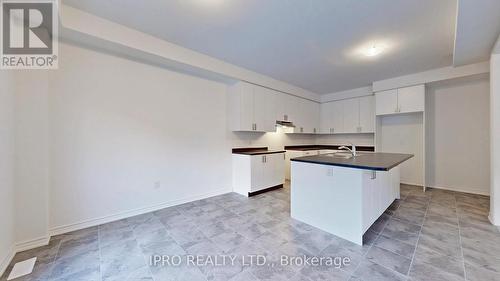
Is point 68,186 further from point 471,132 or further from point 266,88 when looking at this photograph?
point 471,132

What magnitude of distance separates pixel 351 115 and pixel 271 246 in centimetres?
469

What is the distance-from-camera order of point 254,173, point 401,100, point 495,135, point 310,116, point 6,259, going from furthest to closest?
point 310,116, point 401,100, point 254,173, point 495,135, point 6,259

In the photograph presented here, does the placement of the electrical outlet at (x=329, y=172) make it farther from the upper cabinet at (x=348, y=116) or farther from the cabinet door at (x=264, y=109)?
the upper cabinet at (x=348, y=116)

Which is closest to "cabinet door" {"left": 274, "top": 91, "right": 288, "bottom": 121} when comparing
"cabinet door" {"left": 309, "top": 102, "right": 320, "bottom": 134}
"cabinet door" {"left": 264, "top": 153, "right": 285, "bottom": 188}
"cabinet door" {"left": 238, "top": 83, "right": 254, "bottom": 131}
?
"cabinet door" {"left": 238, "top": 83, "right": 254, "bottom": 131}

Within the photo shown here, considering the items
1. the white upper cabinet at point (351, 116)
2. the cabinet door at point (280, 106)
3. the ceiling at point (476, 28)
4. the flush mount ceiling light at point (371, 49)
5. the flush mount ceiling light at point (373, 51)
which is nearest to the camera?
the ceiling at point (476, 28)

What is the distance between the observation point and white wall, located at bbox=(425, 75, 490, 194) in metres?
3.68

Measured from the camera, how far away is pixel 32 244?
1.98 meters

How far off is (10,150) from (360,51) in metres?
4.56

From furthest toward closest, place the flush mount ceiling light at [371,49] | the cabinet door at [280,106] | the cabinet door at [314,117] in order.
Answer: the cabinet door at [314,117], the cabinet door at [280,106], the flush mount ceiling light at [371,49]

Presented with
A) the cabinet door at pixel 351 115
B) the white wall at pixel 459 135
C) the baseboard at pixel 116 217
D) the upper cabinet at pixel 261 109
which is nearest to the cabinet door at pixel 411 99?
the white wall at pixel 459 135

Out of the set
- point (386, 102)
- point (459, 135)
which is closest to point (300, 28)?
point (386, 102)

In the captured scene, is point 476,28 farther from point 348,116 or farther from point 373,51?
point 348,116

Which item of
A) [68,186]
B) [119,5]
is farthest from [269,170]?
[119,5]

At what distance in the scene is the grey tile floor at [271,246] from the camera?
161cm
